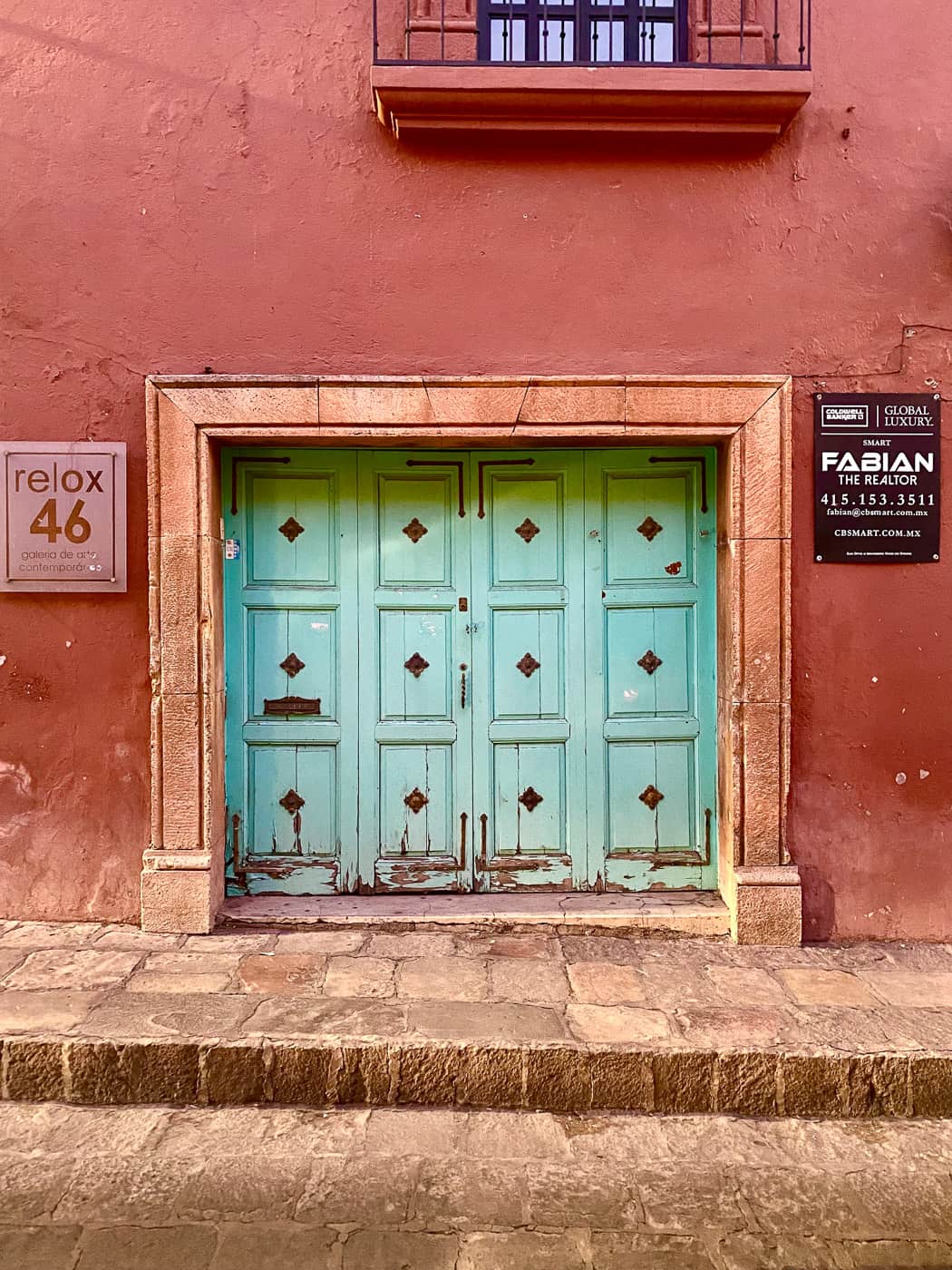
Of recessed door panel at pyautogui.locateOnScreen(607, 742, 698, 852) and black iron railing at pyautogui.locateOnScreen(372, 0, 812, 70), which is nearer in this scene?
black iron railing at pyautogui.locateOnScreen(372, 0, 812, 70)

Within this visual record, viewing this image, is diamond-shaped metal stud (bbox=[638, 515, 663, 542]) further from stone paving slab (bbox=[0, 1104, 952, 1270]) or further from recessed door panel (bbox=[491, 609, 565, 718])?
stone paving slab (bbox=[0, 1104, 952, 1270])

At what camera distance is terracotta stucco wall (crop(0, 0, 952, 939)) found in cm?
400

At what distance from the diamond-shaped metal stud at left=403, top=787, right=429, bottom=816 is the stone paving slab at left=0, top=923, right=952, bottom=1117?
77cm

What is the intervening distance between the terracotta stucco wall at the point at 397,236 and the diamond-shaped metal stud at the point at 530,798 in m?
1.55

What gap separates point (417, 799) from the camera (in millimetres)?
4332

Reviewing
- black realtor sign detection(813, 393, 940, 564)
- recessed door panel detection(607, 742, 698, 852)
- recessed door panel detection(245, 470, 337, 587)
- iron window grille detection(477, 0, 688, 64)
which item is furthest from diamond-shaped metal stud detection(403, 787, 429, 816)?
iron window grille detection(477, 0, 688, 64)

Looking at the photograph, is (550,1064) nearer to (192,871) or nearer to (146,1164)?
(146,1164)

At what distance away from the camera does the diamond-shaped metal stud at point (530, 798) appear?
171 inches

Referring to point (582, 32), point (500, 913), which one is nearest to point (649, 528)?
point (500, 913)

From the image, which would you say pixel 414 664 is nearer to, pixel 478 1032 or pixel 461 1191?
pixel 478 1032

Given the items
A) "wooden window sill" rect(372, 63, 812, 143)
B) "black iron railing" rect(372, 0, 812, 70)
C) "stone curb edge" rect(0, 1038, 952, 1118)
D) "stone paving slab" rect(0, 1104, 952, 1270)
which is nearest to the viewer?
"stone paving slab" rect(0, 1104, 952, 1270)

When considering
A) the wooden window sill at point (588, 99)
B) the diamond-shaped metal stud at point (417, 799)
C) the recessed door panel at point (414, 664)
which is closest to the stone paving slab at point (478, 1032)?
the diamond-shaped metal stud at point (417, 799)

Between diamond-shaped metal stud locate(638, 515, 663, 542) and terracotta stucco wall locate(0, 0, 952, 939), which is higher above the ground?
terracotta stucco wall locate(0, 0, 952, 939)

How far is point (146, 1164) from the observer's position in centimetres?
269
